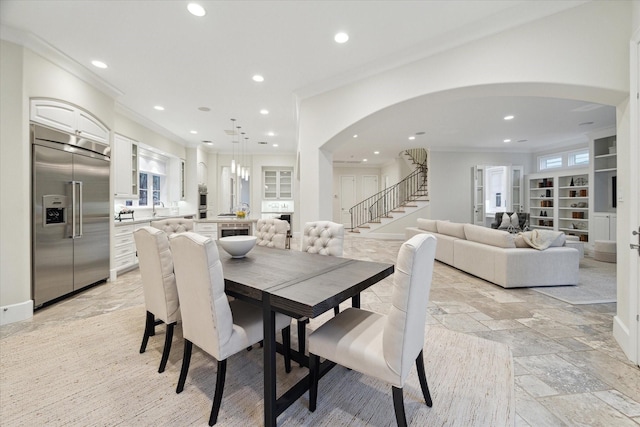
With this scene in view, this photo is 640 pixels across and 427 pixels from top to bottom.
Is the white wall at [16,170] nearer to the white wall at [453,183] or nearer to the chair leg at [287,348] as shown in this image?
the chair leg at [287,348]

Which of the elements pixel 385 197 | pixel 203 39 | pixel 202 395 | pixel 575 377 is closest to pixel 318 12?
pixel 203 39

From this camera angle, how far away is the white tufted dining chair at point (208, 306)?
143 centimetres

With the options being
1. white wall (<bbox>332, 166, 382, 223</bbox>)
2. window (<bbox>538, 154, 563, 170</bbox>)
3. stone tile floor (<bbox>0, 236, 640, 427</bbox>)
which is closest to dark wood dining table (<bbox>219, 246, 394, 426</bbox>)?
stone tile floor (<bbox>0, 236, 640, 427</bbox>)

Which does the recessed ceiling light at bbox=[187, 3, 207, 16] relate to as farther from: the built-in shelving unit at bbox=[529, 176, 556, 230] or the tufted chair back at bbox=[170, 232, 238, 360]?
the built-in shelving unit at bbox=[529, 176, 556, 230]

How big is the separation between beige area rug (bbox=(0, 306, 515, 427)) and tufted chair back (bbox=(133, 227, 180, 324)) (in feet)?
1.54

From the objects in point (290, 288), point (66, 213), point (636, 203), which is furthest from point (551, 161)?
point (66, 213)

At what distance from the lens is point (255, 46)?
9.57ft

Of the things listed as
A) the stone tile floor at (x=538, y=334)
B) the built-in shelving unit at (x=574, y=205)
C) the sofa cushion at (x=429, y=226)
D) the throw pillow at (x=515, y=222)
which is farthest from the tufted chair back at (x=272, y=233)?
the built-in shelving unit at (x=574, y=205)

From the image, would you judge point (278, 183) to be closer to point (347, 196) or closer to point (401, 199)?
point (347, 196)

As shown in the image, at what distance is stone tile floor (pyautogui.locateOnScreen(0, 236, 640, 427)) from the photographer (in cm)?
158

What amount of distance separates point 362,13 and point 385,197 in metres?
8.07

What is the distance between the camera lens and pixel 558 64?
2271mm

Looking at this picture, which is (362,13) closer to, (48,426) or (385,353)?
(385,353)

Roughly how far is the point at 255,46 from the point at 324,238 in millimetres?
2232
